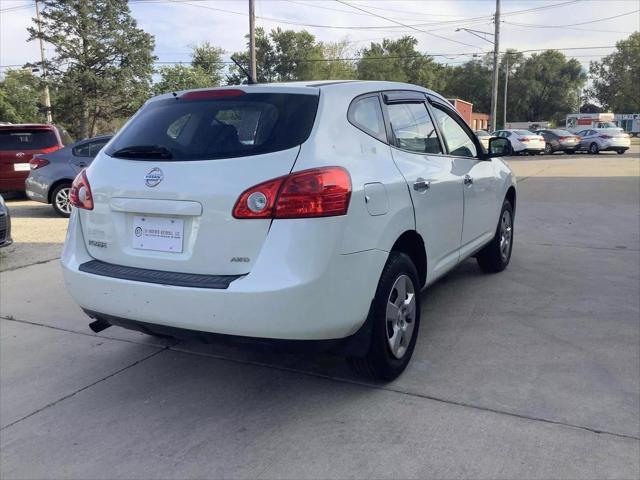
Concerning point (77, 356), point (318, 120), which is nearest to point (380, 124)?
point (318, 120)

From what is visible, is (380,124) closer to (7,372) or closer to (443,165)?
(443,165)

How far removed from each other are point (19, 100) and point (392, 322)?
53.8m

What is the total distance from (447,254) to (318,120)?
1.72 metres

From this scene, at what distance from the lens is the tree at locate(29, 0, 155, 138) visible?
40.6 m

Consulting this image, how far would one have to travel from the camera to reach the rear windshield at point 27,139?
40.4 ft

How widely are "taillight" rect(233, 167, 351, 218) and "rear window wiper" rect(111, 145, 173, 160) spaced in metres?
0.60

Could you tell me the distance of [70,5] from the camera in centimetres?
4056

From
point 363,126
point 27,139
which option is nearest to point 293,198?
point 363,126

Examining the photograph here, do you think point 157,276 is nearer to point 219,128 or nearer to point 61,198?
point 219,128

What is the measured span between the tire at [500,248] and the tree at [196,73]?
135 feet

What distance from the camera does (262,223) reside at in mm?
2752

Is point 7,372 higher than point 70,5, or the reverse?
point 70,5

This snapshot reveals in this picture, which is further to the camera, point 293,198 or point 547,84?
point 547,84

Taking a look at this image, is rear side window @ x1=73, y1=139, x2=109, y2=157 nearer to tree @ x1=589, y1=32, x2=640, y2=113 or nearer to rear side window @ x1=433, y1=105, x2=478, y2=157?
rear side window @ x1=433, y1=105, x2=478, y2=157
